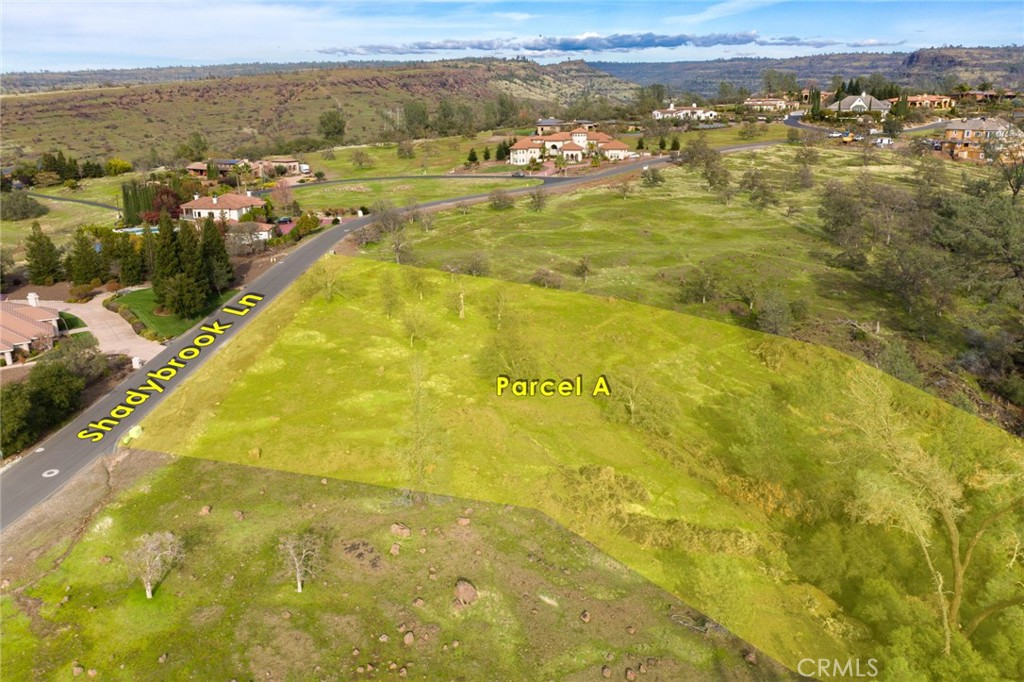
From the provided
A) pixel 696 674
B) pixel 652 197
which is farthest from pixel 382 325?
pixel 652 197

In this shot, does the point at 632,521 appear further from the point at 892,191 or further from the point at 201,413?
the point at 892,191

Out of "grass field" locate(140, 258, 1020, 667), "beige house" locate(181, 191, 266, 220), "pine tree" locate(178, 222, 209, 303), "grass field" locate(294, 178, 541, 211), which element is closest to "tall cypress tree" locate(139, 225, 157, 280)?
"pine tree" locate(178, 222, 209, 303)

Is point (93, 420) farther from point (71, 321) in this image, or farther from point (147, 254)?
point (147, 254)

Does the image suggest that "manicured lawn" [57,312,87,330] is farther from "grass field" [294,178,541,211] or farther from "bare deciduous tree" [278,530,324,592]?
"grass field" [294,178,541,211]

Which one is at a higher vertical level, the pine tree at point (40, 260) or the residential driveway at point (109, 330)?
the pine tree at point (40, 260)

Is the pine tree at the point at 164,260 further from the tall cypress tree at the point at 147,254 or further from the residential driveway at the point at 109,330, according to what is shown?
the tall cypress tree at the point at 147,254

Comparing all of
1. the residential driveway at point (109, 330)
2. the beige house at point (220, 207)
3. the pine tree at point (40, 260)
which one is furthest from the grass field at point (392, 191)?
the residential driveway at point (109, 330)
